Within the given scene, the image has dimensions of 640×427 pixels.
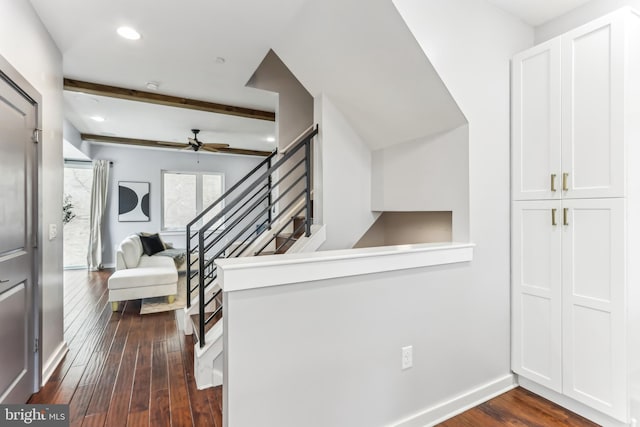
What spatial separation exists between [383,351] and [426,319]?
34cm

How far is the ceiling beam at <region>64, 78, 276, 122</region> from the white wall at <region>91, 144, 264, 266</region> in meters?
3.70

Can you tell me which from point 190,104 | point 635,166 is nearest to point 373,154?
point 635,166

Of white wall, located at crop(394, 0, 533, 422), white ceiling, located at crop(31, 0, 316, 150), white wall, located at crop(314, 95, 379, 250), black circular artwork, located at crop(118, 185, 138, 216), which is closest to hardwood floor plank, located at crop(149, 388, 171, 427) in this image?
white wall, located at crop(314, 95, 379, 250)

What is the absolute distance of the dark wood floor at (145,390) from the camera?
189 cm

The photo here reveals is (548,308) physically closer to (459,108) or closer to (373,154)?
(459,108)

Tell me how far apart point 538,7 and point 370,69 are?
1218mm

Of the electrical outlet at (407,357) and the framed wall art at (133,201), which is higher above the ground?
the framed wall art at (133,201)

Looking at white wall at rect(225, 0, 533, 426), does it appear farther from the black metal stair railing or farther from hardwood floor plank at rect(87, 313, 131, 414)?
hardwood floor plank at rect(87, 313, 131, 414)

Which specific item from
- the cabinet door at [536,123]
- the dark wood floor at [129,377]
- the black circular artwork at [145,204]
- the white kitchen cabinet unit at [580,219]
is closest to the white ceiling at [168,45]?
the cabinet door at [536,123]

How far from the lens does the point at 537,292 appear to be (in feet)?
6.93

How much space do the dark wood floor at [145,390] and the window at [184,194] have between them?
4.32m

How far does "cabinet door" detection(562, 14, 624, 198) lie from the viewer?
5.69 ft

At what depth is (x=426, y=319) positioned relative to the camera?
1846mm

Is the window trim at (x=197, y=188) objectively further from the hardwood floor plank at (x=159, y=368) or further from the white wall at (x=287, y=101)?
the hardwood floor plank at (x=159, y=368)
